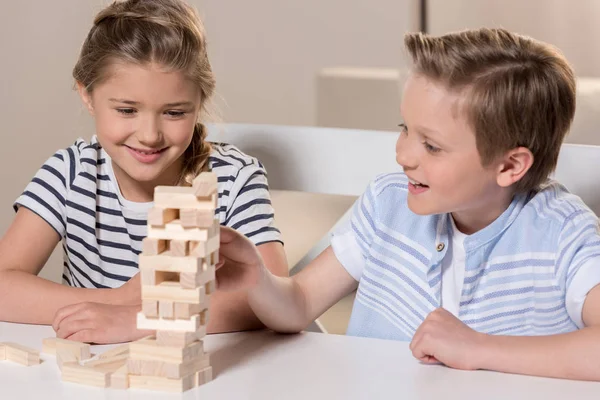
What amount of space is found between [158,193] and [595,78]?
2834 millimetres

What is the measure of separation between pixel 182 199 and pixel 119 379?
206mm

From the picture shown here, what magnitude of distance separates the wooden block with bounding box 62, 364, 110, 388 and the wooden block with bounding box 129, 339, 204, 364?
0.04 m

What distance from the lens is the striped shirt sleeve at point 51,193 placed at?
1525 millimetres

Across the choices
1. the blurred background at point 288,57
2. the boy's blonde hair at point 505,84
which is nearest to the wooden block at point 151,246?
the boy's blonde hair at point 505,84

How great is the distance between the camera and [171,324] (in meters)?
0.95

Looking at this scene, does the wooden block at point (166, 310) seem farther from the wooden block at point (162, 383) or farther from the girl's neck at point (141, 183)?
the girl's neck at point (141, 183)

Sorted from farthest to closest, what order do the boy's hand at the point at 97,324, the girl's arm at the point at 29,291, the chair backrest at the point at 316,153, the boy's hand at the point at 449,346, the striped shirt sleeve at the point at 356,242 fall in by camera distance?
the chair backrest at the point at 316,153, the striped shirt sleeve at the point at 356,242, the girl's arm at the point at 29,291, the boy's hand at the point at 97,324, the boy's hand at the point at 449,346

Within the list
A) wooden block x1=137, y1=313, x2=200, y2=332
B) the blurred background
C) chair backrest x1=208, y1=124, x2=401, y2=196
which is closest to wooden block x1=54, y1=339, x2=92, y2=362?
wooden block x1=137, y1=313, x2=200, y2=332

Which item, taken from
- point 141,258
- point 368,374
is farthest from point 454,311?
point 141,258

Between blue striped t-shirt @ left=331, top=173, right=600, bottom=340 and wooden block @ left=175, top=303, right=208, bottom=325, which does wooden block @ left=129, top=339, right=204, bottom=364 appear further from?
blue striped t-shirt @ left=331, top=173, right=600, bottom=340

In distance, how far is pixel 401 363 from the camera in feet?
3.42

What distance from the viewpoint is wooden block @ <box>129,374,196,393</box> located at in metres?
0.95

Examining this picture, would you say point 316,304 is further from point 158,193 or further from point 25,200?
point 25,200

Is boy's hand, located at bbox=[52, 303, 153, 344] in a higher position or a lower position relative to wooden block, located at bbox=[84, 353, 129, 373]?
lower
